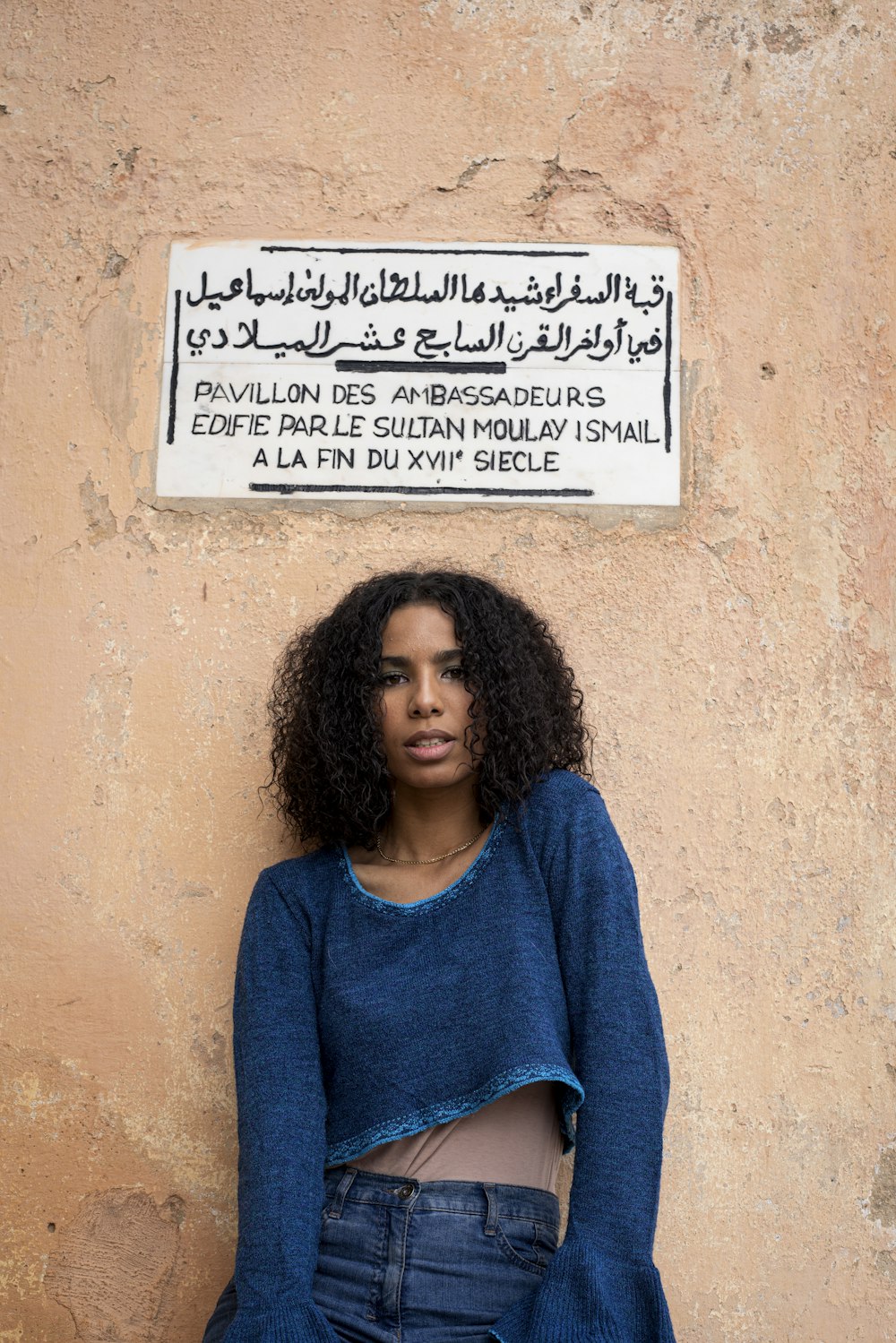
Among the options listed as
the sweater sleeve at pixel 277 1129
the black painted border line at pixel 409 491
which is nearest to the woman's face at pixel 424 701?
the sweater sleeve at pixel 277 1129

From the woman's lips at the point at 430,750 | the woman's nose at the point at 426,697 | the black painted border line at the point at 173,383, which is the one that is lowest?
the woman's lips at the point at 430,750

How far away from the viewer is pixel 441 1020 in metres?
1.81

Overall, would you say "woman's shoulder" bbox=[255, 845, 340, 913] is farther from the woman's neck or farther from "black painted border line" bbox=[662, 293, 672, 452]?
"black painted border line" bbox=[662, 293, 672, 452]

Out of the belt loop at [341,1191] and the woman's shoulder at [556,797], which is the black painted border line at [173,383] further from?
the belt loop at [341,1191]

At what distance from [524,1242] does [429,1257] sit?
0.14m

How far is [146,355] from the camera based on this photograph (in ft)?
8.14

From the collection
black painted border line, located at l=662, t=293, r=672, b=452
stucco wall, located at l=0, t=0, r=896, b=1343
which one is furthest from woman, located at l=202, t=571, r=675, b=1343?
black painted border line, located at l=662, t=293, r=672, b=452

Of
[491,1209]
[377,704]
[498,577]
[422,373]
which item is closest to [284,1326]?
[491,1209]

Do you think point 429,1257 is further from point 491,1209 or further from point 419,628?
point 419,628

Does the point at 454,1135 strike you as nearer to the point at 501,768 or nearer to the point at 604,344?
the point at 501,768

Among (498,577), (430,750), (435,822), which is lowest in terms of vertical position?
(435,822)

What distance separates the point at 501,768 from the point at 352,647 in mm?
336

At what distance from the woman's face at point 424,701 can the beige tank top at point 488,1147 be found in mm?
511

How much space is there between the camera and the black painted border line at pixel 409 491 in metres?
2.40
